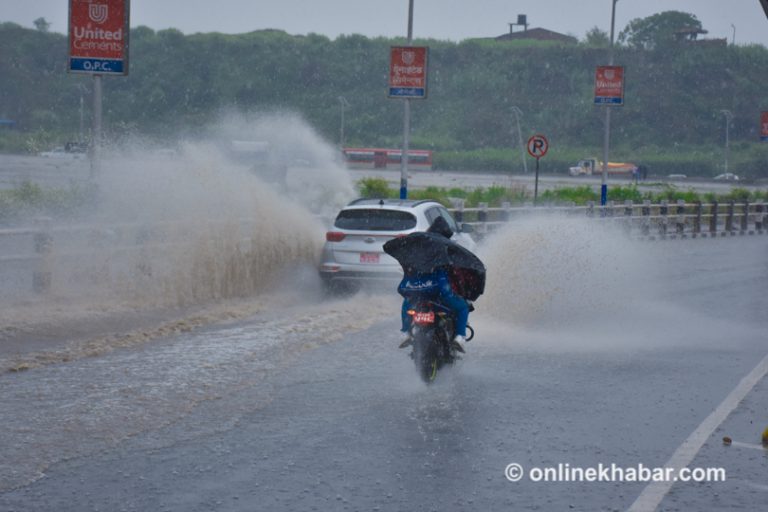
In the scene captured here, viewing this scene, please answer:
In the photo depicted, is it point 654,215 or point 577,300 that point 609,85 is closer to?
point 654,215

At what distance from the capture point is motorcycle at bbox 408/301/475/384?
10.3 meters

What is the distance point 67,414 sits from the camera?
880cm

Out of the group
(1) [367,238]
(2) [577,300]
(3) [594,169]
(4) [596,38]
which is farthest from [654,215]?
(4) [596,38]

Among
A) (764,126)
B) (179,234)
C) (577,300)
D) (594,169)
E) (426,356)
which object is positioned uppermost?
(764,126)

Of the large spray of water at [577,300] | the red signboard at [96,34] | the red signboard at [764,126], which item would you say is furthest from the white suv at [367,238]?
the red signboard at [764,126]

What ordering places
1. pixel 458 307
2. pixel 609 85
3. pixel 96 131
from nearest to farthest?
pixel 458 307 → pixel 96 131 → pixel 609 85

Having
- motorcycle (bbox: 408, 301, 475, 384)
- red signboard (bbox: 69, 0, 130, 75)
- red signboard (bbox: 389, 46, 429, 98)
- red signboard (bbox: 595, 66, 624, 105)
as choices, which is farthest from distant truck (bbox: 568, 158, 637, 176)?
motorcycle (bbox: 408, 301, 475, 384)

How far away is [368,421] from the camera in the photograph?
8758mm

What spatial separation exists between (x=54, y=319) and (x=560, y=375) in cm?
669

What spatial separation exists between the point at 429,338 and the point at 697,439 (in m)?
2.76

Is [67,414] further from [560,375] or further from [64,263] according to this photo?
[64,263]

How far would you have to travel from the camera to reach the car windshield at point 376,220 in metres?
17.0

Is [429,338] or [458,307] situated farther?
[458,307]

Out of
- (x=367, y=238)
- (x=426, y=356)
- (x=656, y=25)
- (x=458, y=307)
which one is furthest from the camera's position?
(x=656, y=25)
